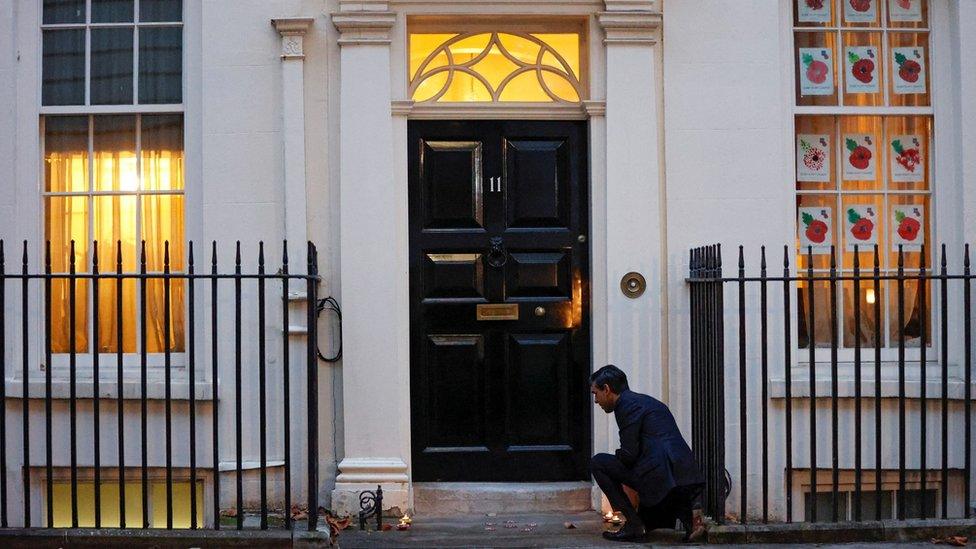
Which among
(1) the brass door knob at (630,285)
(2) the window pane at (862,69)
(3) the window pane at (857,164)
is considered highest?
(2) the window pane at (862,69)

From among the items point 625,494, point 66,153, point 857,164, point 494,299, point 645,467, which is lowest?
point 625,494

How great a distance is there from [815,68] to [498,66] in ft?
7.11

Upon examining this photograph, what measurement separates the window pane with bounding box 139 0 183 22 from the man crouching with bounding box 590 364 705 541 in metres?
3.81

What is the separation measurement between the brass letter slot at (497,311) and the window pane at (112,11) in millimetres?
3135

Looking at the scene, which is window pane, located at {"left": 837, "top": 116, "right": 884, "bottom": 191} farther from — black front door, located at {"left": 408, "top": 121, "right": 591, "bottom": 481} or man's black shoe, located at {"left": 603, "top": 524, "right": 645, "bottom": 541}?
man's black shoe, located at {"left": 603, "top": 524, "right": 645, "bottom": 541}

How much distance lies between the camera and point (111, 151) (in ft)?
26.2

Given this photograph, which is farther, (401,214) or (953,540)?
(401,214)

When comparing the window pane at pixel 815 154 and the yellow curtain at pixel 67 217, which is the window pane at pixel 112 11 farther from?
the window pane at pixel 815 154

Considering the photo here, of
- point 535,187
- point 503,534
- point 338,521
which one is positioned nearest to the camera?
point 503,534

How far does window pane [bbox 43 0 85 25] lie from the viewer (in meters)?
7.98

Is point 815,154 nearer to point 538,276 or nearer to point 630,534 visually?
point 538,276

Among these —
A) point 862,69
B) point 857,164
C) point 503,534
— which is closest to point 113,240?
point 503,534

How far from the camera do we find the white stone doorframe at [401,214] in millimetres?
7605

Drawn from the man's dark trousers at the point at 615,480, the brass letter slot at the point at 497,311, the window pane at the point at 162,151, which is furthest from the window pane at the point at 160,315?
the man's dark trousers at the point at 615,480
